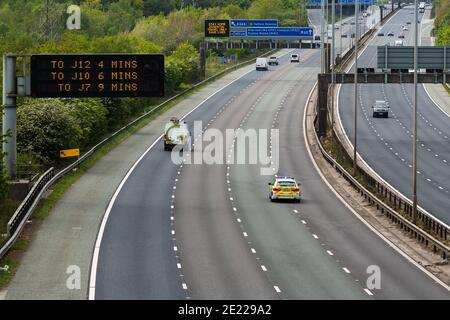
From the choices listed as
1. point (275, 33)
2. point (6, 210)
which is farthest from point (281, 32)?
point (6, 210)

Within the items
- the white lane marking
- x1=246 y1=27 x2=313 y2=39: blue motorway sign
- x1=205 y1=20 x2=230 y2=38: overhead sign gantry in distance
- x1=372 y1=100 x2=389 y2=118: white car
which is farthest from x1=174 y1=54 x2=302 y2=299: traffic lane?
x1=246 y1=27 x2=313 y2=39: blue motorway sign

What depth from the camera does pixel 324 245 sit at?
54469 millimetres

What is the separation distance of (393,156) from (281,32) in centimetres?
7450

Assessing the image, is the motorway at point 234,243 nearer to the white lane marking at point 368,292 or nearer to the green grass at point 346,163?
the white lane marking at point 368,292

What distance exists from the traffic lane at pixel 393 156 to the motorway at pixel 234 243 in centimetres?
539

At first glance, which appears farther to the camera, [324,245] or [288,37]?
[288,37]

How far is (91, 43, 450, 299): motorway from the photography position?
43.9 meters

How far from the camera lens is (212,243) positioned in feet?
178

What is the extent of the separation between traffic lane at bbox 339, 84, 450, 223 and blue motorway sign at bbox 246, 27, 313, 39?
28.8m

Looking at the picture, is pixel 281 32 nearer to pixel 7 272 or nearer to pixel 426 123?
pixel 426 123
